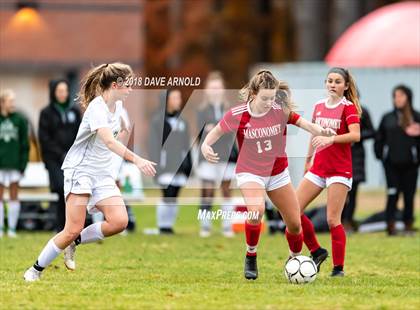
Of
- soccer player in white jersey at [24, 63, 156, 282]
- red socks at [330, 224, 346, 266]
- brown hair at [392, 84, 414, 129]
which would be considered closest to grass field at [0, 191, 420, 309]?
red socks at [330, 224, 346, 266]

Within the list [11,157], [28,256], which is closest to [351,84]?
[28,256]

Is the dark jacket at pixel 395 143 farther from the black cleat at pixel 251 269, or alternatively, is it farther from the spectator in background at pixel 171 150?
the black cleat at pixel 251 269

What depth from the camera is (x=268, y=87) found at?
10961mm

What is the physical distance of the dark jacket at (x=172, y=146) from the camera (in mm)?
16609

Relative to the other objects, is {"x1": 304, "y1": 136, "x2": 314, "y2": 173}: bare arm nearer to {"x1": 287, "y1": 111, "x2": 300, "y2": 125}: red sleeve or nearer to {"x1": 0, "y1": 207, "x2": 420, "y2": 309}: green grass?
{"x1": 287, "y1": 111, "x2": 300, "y2": 125}: red sleeve

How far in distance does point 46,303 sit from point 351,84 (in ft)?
13.0

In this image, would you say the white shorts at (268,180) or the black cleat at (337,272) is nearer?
the white shorts at (268,180)

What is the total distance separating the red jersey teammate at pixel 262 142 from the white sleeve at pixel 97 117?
101 cm

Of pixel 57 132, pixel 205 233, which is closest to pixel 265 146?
pixel 57 132

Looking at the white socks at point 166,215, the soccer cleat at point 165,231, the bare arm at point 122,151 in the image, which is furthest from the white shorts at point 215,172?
the bare arm at point 122,151

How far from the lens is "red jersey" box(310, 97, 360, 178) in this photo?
11.6 metres

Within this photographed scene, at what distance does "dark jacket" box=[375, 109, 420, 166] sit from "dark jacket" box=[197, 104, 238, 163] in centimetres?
227

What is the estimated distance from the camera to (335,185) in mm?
11531

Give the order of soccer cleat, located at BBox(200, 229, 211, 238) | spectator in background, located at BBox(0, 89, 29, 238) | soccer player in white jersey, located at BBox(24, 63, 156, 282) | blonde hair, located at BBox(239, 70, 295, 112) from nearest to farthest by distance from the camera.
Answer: soccer player in white jersey, located at BBox(24, 63, 156, 282) < blonde hair, located at BBox(239, 70, 295, 112) < spectator in background, located at BBox(0, 89, 29, 238) < soccer cleat, located at BBox(200, 229, 211, 238)
